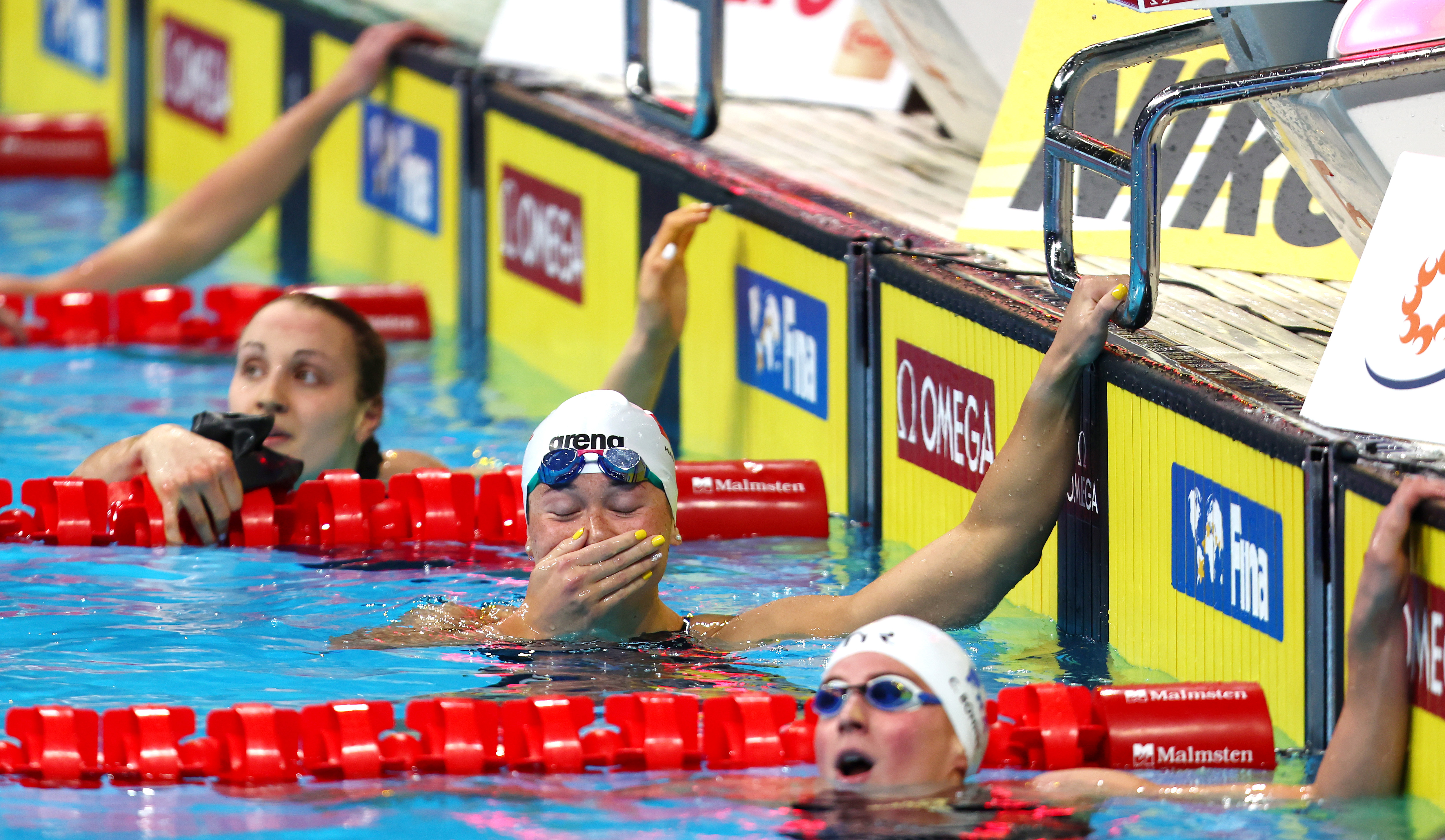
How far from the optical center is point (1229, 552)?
3584 millimetres

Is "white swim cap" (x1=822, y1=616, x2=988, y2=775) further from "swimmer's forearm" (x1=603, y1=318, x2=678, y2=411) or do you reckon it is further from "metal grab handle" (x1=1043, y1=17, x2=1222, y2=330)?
"swimmer's forearm" (x1=603, y1=318, x2=678, y2=411)

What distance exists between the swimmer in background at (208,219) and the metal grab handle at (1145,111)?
345cm

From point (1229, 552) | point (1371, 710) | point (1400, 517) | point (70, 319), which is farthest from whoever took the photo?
point (70, 319)

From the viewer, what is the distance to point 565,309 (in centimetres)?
667

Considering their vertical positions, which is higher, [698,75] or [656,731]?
[698,75]

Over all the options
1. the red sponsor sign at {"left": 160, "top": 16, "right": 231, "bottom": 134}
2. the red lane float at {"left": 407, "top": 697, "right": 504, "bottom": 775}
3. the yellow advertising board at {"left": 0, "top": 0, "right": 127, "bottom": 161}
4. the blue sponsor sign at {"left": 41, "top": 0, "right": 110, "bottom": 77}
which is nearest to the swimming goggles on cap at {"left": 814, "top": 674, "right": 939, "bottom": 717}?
the red lane float at {"left": 407, "top": 697, "right": 504, "bottom": 775}

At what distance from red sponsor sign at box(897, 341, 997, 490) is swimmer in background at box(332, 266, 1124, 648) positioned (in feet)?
1.54

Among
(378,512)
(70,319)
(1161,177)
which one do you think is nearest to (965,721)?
(1161,177)

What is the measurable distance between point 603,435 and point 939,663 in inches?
36.5

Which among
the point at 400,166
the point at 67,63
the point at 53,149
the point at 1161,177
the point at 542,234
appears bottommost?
the point at 542,234

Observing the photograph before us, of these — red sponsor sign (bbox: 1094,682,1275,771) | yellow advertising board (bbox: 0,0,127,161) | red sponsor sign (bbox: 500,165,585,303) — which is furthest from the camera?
yellow advertising board (bbox: 0,0,127,161)

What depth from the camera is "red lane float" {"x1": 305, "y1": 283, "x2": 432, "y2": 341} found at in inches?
276

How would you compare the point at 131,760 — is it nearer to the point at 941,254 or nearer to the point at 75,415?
the point at 941,254

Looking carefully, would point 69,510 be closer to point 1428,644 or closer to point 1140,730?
point 1140,730
